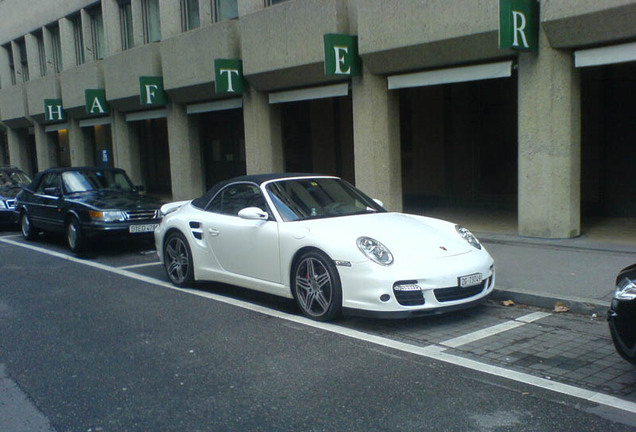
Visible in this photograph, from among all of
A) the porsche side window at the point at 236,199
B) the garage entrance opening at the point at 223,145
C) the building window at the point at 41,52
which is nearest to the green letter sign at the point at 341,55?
the porsche side window at the point at 236,199

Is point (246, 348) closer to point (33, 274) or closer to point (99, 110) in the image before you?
point (33, 274)

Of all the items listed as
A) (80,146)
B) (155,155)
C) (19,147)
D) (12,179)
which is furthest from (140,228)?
(19,147)

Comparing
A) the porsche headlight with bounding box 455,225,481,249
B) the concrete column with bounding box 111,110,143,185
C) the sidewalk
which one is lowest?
the sidewalk

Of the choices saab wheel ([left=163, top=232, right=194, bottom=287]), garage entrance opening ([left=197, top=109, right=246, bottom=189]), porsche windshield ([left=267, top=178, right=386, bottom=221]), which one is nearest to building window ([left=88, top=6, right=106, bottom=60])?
garage entrance opening ([left=197, top=109, right=246, bottom=189])

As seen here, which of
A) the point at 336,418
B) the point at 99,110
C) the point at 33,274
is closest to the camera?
the point at 336,418

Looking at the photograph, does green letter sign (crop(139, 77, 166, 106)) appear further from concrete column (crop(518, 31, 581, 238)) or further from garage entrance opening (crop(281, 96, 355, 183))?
concrete column (crop(518, 31, 581, 238))

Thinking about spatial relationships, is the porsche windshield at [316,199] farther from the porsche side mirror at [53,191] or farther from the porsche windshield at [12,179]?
the porsche windshield at [12,179]

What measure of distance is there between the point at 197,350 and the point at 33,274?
5.20m

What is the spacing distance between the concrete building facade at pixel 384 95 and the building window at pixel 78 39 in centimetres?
14

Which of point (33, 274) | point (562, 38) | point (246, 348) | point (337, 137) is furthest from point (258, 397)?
point (337, 137)

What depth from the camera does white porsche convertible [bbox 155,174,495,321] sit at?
Answer: 6.12 m

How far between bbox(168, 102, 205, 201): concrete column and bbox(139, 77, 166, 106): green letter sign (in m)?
0.46

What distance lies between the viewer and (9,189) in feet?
54.1

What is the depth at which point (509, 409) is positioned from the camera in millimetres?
4328
